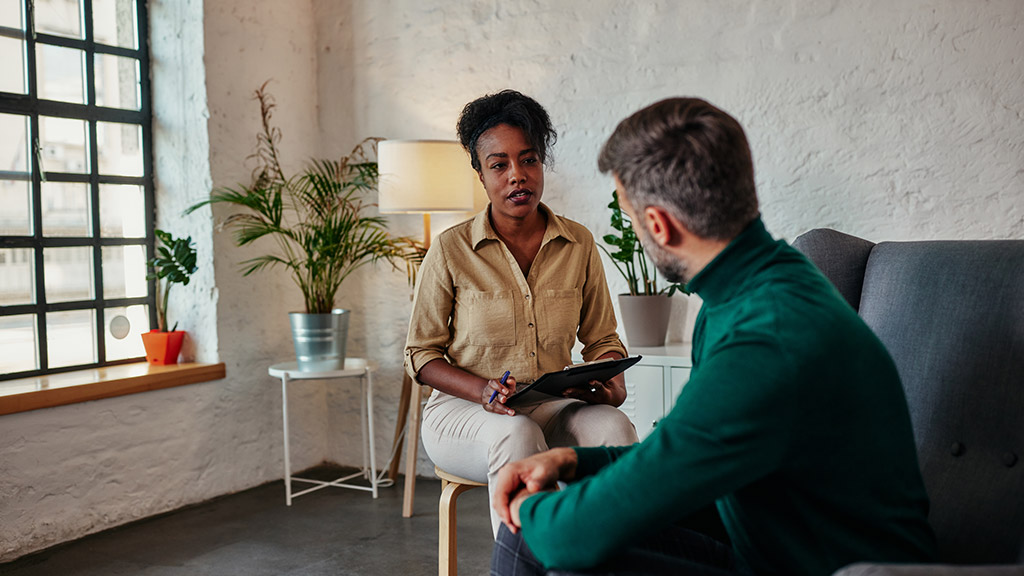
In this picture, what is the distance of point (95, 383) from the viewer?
337 centimetres

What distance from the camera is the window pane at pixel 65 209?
359 cm

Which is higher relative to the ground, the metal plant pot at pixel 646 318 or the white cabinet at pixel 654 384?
the metal plant pot at pixel 646 318

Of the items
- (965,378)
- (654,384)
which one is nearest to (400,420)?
(654,384)

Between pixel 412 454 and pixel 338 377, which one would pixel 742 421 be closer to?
pixel 412 454

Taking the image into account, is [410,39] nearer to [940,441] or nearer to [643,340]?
[643,340]

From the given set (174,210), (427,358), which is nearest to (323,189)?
(174,210)

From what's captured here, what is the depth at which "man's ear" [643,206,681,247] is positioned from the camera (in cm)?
126

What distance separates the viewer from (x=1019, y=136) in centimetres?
293

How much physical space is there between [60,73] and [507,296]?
2.42 metres

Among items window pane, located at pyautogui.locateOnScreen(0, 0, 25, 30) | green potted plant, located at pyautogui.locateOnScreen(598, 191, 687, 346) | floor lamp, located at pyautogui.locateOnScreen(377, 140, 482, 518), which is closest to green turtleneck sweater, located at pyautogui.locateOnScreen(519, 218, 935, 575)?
green potted plant, located at pyautogui.locateOnScreen(598, 191, 687, 346)

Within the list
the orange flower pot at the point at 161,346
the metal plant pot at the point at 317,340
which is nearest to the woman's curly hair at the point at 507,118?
the metal plant pot at the point at 317,340

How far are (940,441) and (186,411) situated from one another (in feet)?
10.2

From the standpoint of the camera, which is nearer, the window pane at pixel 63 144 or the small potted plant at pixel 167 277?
the window pane at pixel 63 144

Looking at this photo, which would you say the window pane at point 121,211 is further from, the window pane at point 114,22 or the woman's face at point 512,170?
the woman's face at point 512,170
